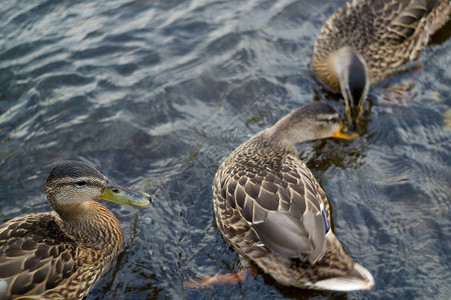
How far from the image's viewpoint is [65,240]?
12.4ft

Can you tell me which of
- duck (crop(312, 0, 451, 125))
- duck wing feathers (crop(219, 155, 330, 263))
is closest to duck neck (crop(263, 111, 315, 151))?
duck wing feathers (crop(219, 155, 330, 263))

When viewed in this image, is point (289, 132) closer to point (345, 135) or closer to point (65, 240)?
point (345, 135)

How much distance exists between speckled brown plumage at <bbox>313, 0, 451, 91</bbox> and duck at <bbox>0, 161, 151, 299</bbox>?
3.33 meters

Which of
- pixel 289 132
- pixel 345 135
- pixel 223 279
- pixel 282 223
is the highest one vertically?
pixel 282 223

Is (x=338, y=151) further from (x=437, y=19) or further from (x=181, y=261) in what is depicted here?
(x=437, y=19)

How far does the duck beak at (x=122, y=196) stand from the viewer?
383 centimetres

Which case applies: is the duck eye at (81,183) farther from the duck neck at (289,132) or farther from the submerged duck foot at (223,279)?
the duck neck at (289,132)

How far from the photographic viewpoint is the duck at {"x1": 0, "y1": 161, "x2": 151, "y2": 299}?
335 centimetres

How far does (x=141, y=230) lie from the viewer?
430 centimetres

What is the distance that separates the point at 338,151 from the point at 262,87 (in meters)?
1.41

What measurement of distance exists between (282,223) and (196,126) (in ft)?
7.49

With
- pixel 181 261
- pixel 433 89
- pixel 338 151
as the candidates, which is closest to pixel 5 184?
pixel 181 261

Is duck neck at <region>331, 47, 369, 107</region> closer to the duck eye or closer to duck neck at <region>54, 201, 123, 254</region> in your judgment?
duck neck at <region>54, 201, 123, 254</region>

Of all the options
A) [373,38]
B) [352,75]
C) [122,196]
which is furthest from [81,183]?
[373,38]
